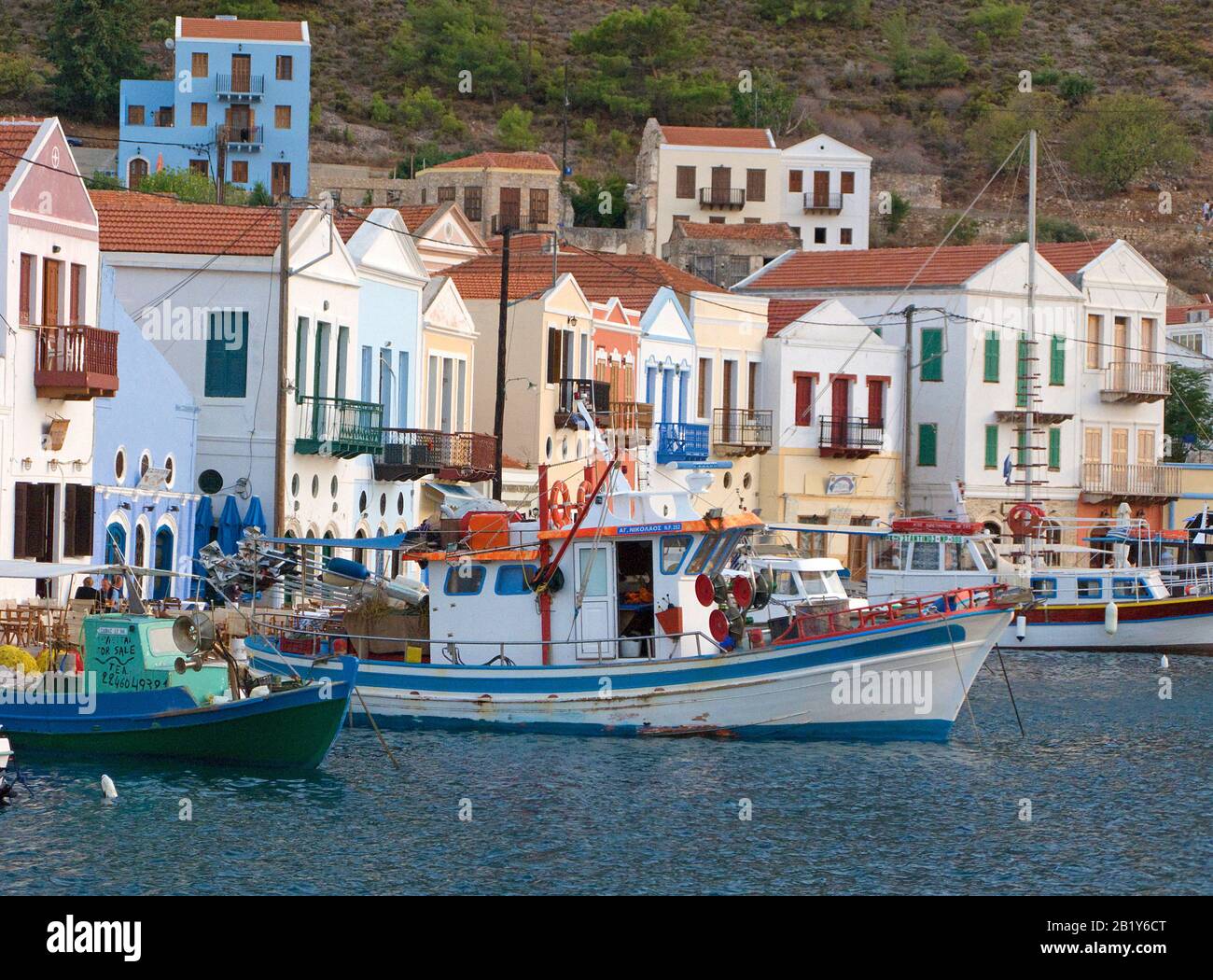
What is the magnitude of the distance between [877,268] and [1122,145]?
56277mm

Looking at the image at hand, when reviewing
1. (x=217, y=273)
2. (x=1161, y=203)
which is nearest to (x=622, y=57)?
(x=1161, y=203)

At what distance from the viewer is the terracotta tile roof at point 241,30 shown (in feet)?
321

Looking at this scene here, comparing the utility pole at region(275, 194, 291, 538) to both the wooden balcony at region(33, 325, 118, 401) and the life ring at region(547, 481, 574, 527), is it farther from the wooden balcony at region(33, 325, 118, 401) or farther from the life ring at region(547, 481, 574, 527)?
the life ring at region(547, 481, 574, 527)

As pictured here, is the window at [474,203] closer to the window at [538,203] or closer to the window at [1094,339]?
the window at [538,203]

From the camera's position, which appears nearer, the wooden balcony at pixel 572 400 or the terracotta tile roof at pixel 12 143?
the terracotta tile roof at pixel 12 143

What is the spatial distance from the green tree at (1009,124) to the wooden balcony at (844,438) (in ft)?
190

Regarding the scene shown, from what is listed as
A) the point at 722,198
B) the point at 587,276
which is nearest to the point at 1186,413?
the point at 722,198

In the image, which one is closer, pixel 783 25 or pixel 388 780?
pixel 388 780

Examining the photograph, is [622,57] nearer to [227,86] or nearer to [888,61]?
[888,61]

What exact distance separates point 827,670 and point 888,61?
109 m

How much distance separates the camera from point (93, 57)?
110 m

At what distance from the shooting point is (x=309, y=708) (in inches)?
1085

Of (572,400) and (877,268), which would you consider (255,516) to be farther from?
(877,268)

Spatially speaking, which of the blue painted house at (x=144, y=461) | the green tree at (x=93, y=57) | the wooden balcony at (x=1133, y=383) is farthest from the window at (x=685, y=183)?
the blue painted house at (x=144, y=461)
